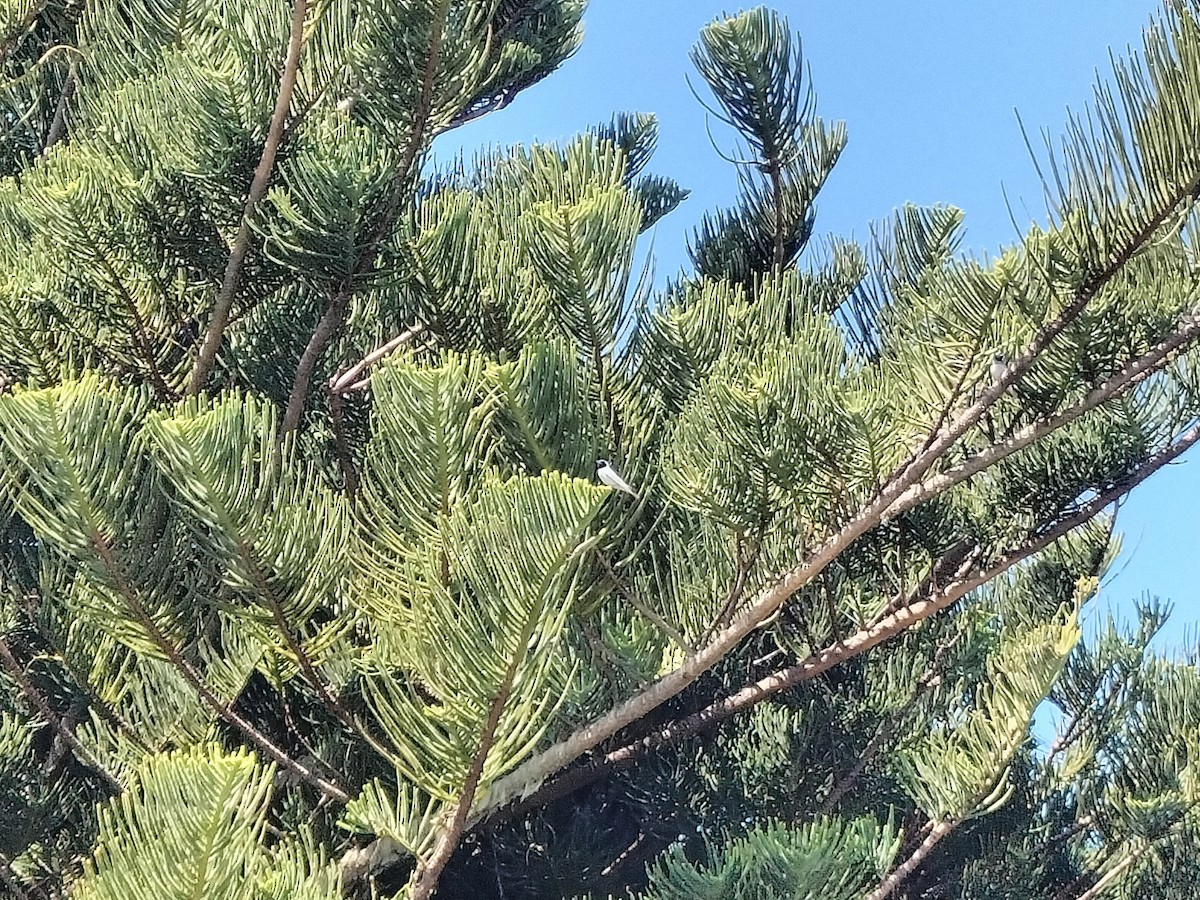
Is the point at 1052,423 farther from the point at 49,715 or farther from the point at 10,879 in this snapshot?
the point at 10,879

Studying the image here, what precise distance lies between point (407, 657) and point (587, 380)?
0.43 metres

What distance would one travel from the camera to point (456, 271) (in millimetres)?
1327

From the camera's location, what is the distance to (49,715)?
1.25m

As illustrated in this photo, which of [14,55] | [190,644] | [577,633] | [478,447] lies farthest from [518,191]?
[14,55]

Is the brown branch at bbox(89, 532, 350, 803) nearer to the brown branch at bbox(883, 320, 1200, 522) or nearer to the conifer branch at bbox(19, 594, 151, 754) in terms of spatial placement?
the conifer branch at bbox(19, 594, 151, 754)

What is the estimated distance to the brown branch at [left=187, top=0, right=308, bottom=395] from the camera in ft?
4.17

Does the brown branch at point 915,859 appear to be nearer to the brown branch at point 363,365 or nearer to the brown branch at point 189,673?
the brown branch at point 189,673

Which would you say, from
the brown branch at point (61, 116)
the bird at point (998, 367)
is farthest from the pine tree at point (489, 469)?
the brown branch at point (61, 116)

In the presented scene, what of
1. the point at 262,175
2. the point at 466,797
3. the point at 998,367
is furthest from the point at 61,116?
the point at 998,367

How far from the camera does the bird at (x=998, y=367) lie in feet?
3.44

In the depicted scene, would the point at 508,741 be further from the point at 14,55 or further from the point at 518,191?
the point at 14,55

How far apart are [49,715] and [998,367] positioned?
1147mm

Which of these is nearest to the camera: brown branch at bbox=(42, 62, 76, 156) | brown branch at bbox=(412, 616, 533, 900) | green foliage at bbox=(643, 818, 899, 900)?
brown branch at bbox=(412, 616, 533, 900)

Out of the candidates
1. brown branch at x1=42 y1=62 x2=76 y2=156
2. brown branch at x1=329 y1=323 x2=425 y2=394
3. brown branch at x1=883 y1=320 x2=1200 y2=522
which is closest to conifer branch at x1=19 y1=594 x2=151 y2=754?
brown branch at x1=329 y1=323 x2=425 y2=394
